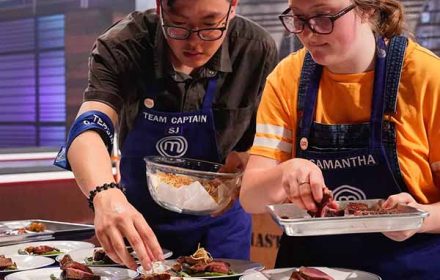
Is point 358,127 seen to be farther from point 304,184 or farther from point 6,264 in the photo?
point 6,264

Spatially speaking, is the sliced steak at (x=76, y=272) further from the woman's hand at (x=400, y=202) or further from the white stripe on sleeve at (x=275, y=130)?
the woman's hand at (x=400, y=202)

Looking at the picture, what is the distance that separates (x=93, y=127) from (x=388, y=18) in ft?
2.99

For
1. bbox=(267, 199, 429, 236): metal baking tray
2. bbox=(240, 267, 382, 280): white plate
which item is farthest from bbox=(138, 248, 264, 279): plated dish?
bbox=(267, 199, 429, 236): metal baking tray

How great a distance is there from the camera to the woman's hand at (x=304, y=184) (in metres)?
1.65

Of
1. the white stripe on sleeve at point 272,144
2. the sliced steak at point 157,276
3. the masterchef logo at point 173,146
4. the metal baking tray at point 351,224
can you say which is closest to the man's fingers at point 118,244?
the sliced steak at point 157,276

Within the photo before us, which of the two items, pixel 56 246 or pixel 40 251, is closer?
pixel 40 251

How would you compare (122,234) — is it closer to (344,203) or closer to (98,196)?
(98,196)

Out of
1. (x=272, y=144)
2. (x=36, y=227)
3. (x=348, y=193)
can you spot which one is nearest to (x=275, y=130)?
(x=272, y=144)

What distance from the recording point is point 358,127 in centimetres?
191

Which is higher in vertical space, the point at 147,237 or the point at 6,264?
the point at 147,237

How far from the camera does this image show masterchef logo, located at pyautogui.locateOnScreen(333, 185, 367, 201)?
193 centimetres

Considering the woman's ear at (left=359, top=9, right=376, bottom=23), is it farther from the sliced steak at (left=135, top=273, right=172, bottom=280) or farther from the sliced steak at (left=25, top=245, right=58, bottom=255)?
the sliced steak at (left=25, top=245, right=58, bottom=255)

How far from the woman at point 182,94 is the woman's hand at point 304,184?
0.65 metres

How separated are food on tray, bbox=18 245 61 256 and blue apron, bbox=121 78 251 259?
0.33m
